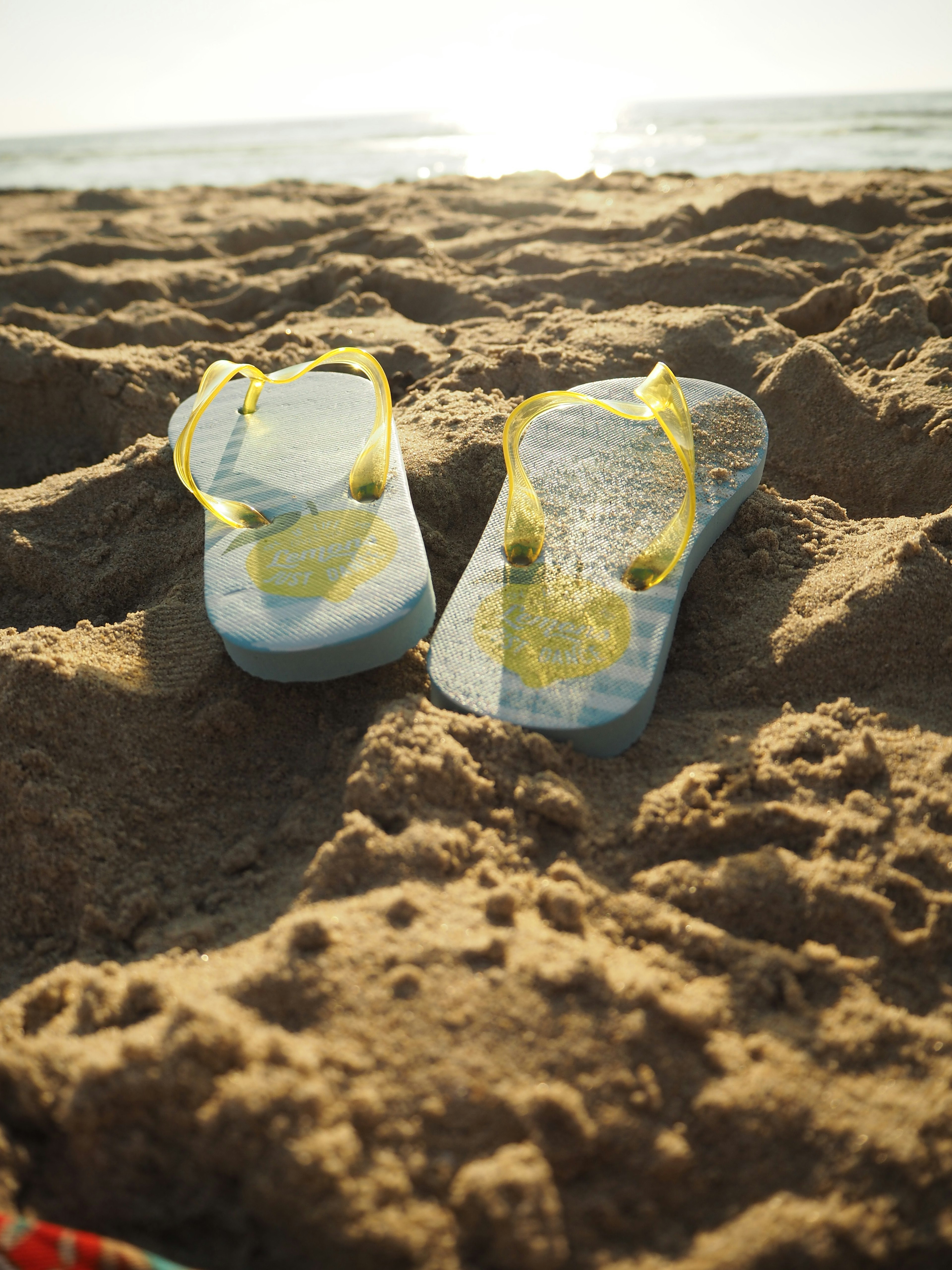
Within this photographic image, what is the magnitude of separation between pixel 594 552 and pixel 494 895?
81cm

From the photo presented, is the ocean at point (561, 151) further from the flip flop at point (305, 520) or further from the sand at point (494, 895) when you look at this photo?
the sand at point (494, 895)

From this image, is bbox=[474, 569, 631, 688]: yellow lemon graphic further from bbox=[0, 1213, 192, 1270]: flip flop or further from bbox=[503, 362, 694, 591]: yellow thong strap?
bbox=[0, 1213, 192, 1270]: flip flop

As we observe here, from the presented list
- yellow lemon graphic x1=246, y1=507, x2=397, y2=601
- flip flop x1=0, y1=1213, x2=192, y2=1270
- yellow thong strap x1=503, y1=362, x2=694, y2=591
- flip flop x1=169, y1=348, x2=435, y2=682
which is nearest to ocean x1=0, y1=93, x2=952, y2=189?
flip flop x1=169, y1=348, x2=435, y2=682

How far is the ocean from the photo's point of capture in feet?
22.4

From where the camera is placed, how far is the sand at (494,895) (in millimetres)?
732

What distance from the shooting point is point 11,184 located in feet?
27.2

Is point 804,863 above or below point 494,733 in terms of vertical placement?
below

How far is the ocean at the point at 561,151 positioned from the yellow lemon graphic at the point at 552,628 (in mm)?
5130

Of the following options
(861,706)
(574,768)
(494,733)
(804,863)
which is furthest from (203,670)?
(861,706)

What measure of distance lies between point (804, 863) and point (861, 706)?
0.39 metres

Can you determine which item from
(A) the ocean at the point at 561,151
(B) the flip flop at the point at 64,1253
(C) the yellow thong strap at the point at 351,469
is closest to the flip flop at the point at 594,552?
(C) the yellow thong strap at the point at 351,469

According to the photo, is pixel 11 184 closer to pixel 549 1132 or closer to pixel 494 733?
pixel 494 733

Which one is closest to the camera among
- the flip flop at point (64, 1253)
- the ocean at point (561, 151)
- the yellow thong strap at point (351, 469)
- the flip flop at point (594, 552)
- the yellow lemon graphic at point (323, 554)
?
the flip flop at point (64, 1253)

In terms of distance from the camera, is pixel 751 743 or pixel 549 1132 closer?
pixel 549 1132
